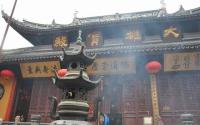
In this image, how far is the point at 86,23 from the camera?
1409cm

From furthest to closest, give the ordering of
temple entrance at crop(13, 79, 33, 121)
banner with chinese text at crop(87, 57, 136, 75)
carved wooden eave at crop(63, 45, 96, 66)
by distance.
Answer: temple entrance at crop(13, 79, 33, 121) < banner with chinese text at crop(87, 57, 136, 75) < carved wooden eave at crop(63, 45, 96, 66)

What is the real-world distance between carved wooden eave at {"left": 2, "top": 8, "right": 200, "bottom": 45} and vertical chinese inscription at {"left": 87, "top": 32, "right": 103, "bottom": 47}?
1.63 feet

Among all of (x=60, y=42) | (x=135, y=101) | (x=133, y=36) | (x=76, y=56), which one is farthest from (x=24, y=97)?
(x=76, y=56)

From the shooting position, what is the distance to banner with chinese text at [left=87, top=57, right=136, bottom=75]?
1104cm

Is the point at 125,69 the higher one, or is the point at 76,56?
the point at 125,69

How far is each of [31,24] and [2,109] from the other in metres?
5.93

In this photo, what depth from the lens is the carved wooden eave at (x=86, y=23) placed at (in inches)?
483

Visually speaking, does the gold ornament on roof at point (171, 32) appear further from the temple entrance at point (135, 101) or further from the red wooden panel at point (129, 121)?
the red wooden panel at point (129, 121)

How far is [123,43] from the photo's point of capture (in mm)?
13242

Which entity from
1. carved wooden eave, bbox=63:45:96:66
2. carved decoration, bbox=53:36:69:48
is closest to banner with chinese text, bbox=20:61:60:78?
carved decoration, bbox=53:36:69:48

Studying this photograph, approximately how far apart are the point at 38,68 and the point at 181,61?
7.01 meters

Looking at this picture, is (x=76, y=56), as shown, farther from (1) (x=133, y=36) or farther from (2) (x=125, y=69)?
(1) (x=133, y=36)

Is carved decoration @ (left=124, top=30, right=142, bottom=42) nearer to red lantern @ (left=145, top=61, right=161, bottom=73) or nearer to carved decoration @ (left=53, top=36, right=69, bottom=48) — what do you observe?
red lantern @ (left=145, top=61, right=161, bottom=73)

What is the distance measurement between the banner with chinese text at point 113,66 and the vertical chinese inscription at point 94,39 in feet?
7.42
